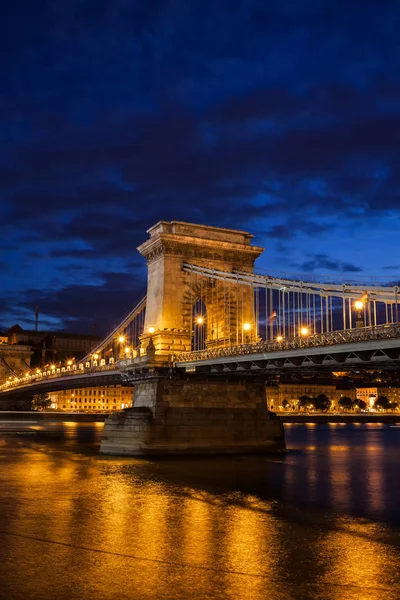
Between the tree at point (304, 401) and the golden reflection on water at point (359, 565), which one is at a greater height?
the tree at point (304, 401)

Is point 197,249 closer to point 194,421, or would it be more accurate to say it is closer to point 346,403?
point 194,421

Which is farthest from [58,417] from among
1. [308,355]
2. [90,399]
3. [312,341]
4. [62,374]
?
[312,341]

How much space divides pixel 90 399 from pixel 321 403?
61.7 metres

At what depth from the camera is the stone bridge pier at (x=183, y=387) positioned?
4525 centimetres

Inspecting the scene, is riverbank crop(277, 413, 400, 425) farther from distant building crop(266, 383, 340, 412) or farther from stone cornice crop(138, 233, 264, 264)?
stone cornice crop(138, 233, 264, 264)

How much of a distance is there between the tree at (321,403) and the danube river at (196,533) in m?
145

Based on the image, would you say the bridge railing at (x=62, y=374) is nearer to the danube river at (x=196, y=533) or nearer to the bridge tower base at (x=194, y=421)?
the bridge tower base at (x=194, y=421)

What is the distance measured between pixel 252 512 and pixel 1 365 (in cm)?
14618

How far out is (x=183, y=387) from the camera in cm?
4647

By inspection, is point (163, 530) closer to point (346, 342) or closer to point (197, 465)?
point (346, 342)

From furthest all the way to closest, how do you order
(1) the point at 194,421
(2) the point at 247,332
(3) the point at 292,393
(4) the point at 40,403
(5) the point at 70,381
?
(3) the point at 292,393
(4) the point at 40,403
(5) the point at 70,381
(2) the point at 247,332
(1) the point at 194,421

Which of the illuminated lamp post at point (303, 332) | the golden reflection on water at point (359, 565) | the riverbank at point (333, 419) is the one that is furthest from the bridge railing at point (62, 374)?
the riverbank at point (333, 419)

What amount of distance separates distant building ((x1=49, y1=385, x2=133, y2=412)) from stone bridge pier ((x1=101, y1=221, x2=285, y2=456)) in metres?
112

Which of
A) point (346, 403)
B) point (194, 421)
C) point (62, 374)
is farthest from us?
point (346, 403)
